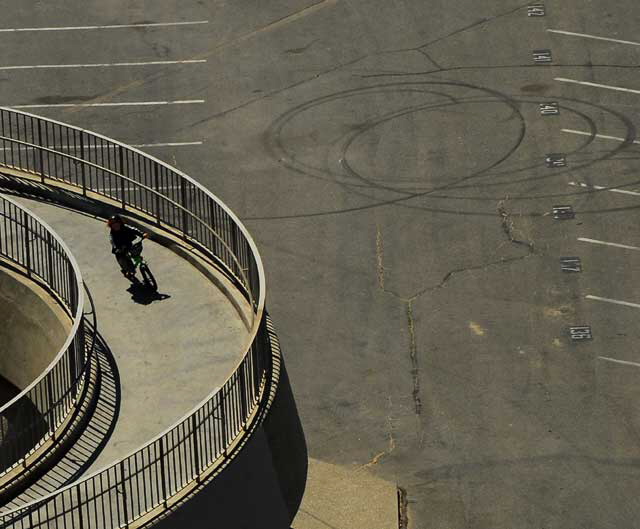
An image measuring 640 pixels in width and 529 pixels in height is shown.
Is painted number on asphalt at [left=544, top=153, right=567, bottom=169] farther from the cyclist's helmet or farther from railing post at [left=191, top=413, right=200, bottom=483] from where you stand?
railing post at [left=191, top=413, right=200, bottom=483]

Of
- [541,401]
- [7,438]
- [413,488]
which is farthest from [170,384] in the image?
[541,401]

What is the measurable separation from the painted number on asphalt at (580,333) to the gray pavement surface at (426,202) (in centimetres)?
31

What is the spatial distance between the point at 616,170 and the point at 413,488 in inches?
502

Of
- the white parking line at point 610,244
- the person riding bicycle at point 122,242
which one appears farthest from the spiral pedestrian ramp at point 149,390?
the white parking line at point 610,244

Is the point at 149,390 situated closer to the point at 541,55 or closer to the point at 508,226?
the point at 508,226

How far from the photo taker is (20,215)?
37.2 m

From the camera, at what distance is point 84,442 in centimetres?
3222

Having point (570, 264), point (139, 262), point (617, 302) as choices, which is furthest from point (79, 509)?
point (570, 264)

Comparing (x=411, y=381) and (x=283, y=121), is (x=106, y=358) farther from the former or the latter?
(x=283, y=121)

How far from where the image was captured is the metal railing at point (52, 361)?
31234 millimetres

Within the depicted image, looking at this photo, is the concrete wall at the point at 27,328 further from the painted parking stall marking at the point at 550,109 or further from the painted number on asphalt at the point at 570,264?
the painted parking stall marking at the point at 550,109

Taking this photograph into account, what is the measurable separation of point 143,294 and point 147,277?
391mm

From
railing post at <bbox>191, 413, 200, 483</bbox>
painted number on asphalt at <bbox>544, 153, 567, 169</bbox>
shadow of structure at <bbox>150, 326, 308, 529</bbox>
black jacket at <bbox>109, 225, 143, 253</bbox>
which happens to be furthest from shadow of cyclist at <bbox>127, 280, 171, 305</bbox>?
painted number on asphalt at <bbox>544, 153, 567, 169</bbox>

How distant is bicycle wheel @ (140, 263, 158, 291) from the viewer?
3566cm
